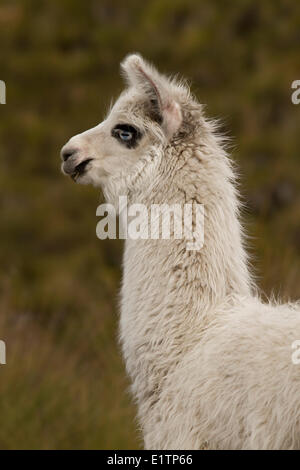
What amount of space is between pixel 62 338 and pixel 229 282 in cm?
584

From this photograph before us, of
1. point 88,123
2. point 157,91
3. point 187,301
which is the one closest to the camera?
point 187,301

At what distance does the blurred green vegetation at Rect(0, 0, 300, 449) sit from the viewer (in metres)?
9.95

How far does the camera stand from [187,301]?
13.4 ft

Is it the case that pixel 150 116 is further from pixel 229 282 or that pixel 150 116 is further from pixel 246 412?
pixel 246 412

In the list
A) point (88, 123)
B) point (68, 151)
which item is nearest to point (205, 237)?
point (68, 151)

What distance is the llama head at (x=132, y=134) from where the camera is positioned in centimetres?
431

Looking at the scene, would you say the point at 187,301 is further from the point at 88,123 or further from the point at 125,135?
the point at 88,123

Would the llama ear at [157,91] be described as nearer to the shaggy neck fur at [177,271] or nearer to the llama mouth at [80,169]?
the shaggy neck fur at [177,271]

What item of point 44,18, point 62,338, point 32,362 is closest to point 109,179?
point 32,362

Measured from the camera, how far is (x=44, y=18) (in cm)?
1573

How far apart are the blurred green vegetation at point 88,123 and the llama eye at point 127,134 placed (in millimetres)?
3715

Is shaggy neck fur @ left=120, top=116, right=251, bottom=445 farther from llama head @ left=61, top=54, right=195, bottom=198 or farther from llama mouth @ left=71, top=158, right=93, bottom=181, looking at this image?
llama mouth @ left=71, top=158, right=93, bottom=181

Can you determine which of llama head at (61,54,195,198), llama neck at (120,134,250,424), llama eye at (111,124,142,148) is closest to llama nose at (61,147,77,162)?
llama head at (61,54,195,198)

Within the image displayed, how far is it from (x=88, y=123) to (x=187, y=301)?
1062cm
